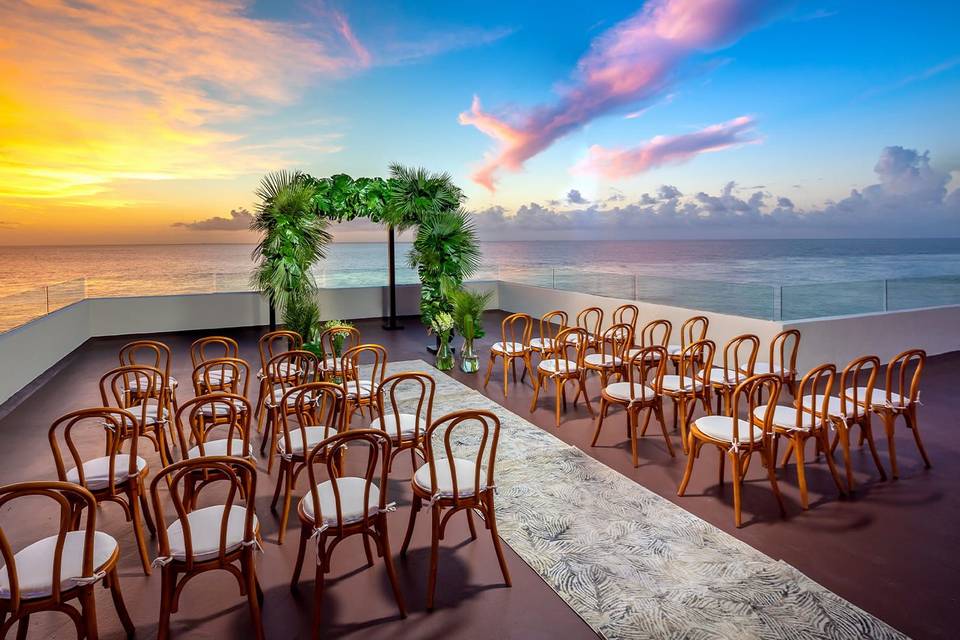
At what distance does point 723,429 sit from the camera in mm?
3680

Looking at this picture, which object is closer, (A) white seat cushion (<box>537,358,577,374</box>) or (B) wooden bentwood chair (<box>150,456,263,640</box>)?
(B) wooden bentwood chair (<box>150,456,263,640</box>)

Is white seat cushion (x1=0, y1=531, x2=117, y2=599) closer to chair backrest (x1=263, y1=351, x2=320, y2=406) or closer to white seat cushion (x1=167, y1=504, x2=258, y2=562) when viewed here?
white seat cushion (x1=167, y1=504, x2=258, y2=562)

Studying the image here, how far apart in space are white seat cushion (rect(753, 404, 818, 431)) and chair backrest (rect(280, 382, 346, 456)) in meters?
2.81

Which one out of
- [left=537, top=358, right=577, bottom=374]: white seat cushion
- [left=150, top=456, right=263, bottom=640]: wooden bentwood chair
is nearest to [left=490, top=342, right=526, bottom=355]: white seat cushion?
[left=537, top=358, right=577, bottom=374]: white seat cushion

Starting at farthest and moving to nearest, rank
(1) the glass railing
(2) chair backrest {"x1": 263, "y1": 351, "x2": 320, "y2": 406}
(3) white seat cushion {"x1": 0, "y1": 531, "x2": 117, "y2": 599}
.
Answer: (1) the glass railing, (2) chair backrest {"x1": 263, "y1": 351, "x2": 320, "y2": 406}, (3) white seat cushion {"x1": 0, "y1": 531, "x2": 117, "y2": 599}

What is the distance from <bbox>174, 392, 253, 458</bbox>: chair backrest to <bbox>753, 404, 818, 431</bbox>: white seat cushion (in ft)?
10.7

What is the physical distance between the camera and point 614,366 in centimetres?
568

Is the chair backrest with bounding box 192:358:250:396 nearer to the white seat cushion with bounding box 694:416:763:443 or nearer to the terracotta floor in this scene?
Answer: the terracotta floor

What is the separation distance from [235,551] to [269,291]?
736cm

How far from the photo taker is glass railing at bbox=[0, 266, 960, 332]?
7180 millimetres

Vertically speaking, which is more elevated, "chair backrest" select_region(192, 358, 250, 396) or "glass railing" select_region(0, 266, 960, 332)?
"glass railing" select_region(0, 266, 960, 332)

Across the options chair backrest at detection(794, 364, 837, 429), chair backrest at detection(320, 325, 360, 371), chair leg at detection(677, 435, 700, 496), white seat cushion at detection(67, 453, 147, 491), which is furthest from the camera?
chair backrest at detection(320, 325, 360, 371)

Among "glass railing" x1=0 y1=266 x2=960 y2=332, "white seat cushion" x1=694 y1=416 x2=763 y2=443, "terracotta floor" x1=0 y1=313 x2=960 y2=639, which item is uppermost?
"glass railing" x1=0 y1=266 x2=960 y2=332

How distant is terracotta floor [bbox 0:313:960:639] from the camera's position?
2521mm
